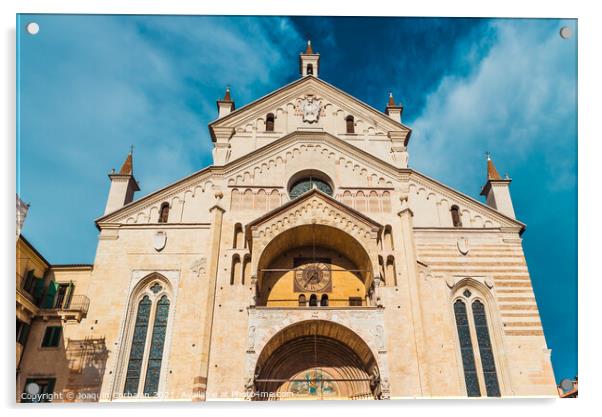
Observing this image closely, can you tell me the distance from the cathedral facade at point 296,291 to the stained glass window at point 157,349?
4 cm

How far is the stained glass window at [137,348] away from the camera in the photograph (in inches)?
376

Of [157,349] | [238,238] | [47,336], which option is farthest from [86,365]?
[238,238]

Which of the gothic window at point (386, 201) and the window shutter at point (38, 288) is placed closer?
the window shutter at point (38, 288)

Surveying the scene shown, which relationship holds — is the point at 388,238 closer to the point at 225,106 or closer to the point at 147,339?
the point at 147,339

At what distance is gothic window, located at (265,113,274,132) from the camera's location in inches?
524

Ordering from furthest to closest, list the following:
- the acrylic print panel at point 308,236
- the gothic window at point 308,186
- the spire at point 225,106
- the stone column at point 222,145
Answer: the spire at point 225,106 < the stone column at point 222,145 < the gothic window at point 308,186 < the acrylic print panel at point 308,236

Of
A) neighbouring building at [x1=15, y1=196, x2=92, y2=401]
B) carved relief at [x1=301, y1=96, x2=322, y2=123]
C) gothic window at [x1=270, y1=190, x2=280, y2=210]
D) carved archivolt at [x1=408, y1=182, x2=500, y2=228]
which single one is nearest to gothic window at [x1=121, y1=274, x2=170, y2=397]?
neighbouring building at [x1=15, y1=196, x2=92, y2=401]

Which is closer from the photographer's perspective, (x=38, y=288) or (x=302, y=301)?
(x=38, y=288)

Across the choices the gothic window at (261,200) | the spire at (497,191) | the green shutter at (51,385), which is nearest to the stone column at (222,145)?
the gothic window at (261,200)

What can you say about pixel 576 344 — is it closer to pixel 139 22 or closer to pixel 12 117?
pixel 139 22

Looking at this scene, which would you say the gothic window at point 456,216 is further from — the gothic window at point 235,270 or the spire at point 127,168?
the spire at point 127,168

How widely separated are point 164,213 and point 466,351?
25.3 feet

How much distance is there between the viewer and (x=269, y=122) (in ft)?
44.2

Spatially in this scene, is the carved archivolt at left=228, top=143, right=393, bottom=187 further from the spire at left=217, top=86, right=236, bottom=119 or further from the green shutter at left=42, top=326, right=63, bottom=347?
the green shutter at left=42, top=326, right=63, bottom=347
